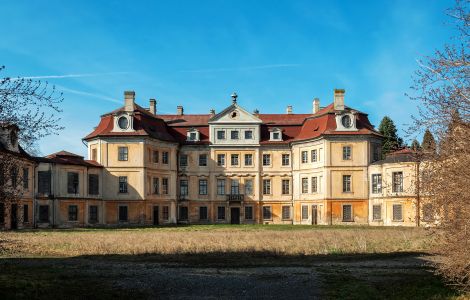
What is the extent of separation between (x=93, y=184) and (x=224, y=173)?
12815 millimetres

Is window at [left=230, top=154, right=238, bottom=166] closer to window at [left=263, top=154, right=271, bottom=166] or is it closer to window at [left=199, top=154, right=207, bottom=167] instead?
window at [left=199, top=154, right=207, bottom=167]

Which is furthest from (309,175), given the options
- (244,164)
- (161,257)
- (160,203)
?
(161,257)

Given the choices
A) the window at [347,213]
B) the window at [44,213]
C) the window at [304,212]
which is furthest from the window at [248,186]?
the window at [44,213]

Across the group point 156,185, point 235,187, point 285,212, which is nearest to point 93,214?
point 156,185

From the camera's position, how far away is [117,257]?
20000 mm

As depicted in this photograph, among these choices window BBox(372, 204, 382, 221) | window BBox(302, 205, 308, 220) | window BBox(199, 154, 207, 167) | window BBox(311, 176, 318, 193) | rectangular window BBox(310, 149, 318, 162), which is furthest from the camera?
window BBox(199, 154, 207, 167)

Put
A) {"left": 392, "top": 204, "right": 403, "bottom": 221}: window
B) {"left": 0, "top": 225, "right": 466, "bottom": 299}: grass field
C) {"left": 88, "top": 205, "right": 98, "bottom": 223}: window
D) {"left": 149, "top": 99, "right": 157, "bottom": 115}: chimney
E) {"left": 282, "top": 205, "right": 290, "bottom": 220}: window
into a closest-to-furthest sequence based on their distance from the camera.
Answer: {"left": 0, "top": 225, "right": 466, "bottom": 299}: grass field, {"left": 392, "top": 204, "right": 403, "bottom": 221}: window, {"left": 88, "top": 205, "right": 98, "bottom": 223}: window, {"left": 282, "top": 205, "right": 290, "bottom": 220}: window, {"left": 149, "top": 99, "right": 157, "bottom": 115}: chimney

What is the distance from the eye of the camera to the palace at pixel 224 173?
151ft

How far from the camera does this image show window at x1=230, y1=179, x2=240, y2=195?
54.5 m

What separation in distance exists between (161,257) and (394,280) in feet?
28.4

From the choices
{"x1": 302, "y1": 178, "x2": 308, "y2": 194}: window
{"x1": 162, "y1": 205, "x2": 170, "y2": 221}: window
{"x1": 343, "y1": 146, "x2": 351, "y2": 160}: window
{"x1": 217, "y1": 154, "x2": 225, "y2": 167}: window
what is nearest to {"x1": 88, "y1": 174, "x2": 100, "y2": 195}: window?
{"x1": 162, "y1": 205, "x2": 170, "y2": 221}: window

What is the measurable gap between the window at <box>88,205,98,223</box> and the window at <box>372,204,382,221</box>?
23.9 m

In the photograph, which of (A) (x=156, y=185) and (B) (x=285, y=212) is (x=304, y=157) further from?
(A) (x=156, y=185)

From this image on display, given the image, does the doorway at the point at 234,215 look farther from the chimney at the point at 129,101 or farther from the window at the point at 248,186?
the chimney at the point at 129,101
